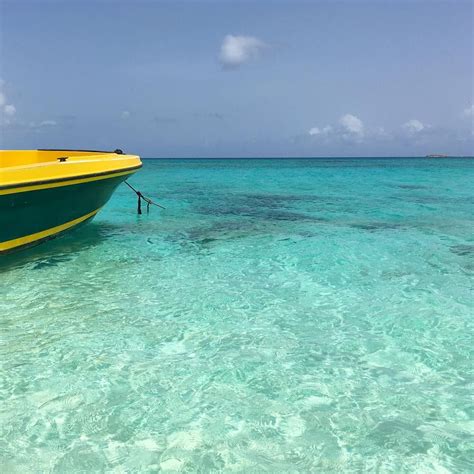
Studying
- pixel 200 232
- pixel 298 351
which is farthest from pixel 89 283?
pixel 200 232

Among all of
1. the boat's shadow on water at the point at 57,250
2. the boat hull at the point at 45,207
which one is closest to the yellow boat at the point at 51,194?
the boat hull at the point at 45,207

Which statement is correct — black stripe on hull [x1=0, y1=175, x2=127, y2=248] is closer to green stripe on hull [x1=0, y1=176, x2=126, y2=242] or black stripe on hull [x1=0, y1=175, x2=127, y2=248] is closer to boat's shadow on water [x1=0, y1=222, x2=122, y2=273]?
green stripe on hull [x1=0, y1=176, x2=126, y2=242]

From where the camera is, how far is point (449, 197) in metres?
17.9

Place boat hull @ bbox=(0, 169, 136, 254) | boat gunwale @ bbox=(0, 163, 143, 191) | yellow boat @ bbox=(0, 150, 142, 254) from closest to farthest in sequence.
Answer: boat gunwale @ bbox=(0, 163, 143, 191) → yellow boat @ bbox=(0, 150, 142, 254) → boat hull @ bbox=(0, 169, 136, 254)

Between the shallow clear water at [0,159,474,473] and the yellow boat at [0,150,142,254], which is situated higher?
the yellow boat at [0,150,142,254]

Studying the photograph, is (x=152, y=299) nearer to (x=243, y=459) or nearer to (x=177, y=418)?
(x=177, y=418)

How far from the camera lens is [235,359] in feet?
12.5

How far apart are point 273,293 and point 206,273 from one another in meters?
1.22

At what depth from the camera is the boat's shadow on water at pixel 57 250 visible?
21.8 feet

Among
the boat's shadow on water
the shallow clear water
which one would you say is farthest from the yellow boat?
→ the shallow clear water

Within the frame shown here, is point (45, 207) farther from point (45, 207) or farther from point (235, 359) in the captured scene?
point (235, 359)

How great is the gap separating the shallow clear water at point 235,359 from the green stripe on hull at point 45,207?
1.54 ft

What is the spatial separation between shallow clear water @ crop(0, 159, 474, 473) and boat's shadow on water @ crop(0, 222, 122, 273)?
0.18ft

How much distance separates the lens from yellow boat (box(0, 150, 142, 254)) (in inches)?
238
